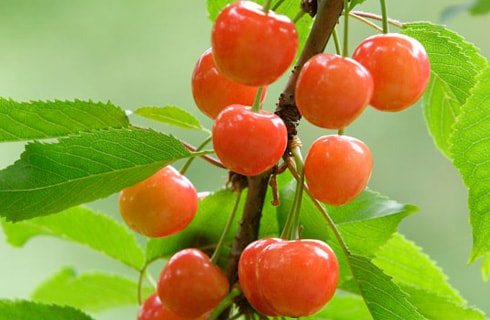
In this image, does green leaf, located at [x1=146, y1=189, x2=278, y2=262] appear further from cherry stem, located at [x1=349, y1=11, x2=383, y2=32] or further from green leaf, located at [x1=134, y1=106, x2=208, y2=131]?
cherry stem, located at [x1=349, y1=11, x2=383, y2=32]

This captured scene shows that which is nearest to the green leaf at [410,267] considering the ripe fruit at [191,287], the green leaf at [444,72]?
the green leaf at [444,72]

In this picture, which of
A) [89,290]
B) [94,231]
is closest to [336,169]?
[94,231]

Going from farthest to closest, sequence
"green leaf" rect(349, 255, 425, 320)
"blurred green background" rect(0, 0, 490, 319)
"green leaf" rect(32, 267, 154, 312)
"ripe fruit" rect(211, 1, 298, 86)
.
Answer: "blurred green background" rect(0, 0, 490, 319), "green leaf" rect(32, 267, 154, 312), "green leaf" rect(349, 255, 425, 320), "ripe fruit" rect(211, 1, 298, 86)

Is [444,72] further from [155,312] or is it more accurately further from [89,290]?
[89,290]

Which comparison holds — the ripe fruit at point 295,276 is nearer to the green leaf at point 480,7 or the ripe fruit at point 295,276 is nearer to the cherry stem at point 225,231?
the cherry stem at point 225,231

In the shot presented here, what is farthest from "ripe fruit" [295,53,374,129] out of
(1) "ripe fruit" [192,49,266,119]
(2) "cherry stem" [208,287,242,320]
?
(2) "cherry stem" [208,287,242,320]

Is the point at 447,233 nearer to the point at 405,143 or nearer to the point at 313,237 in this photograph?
the point at 405,143
